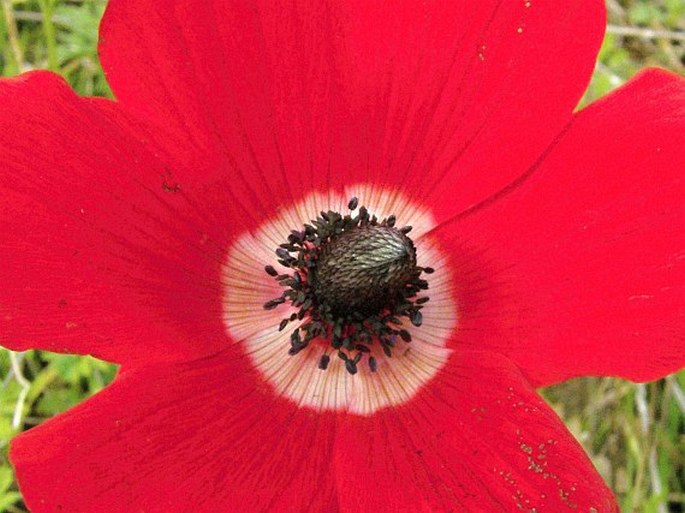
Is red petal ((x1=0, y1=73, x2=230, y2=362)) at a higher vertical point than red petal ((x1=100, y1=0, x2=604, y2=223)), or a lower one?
lower

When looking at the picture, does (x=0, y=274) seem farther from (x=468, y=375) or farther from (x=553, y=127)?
(x=553, y=127)

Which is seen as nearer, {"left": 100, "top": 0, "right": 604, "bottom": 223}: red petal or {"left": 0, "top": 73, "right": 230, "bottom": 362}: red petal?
{"left": 0, "top": 73, "right": 230, "bottom": 362}: red petal

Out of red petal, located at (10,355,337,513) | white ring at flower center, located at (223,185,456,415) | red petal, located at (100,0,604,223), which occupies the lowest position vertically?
red petal, located at (10,355,337,513)

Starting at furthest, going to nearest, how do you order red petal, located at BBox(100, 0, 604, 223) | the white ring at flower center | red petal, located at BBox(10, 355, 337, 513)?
the white ring at flower center → red petal, located at BBox(100, 0, 604, 223) → red petal, located at BBox(10, 355, 337, 513)

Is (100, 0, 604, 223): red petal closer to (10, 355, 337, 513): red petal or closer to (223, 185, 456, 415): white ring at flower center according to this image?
(223, 185, 456, 415): white ring at flower center

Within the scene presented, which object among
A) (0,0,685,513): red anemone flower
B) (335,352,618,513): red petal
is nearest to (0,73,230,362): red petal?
(0,0,685,513): red anemone flower

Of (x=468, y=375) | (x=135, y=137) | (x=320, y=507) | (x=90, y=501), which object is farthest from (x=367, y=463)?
(x=135, y=137)

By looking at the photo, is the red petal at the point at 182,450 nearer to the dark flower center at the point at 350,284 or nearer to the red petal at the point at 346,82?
the dark flower center at the point at 350,284

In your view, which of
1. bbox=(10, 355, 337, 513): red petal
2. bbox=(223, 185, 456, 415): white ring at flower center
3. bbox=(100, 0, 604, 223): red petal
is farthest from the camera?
bbox=(223, 185, 456, 415): white ring at flower center
